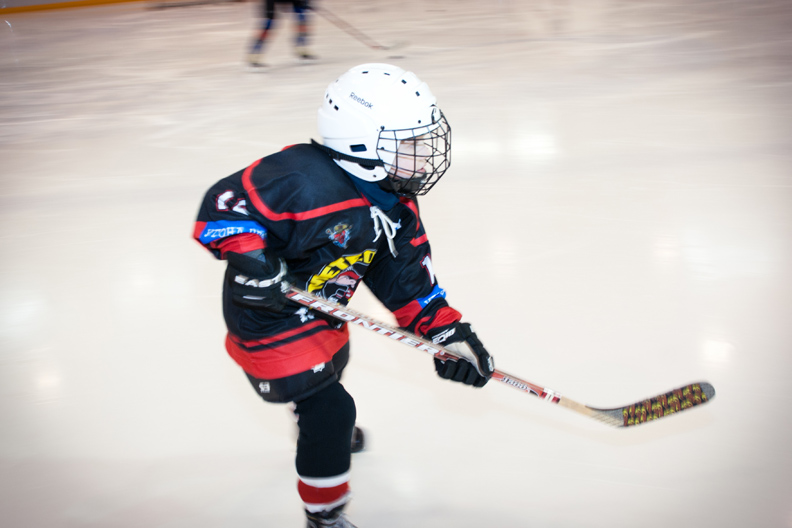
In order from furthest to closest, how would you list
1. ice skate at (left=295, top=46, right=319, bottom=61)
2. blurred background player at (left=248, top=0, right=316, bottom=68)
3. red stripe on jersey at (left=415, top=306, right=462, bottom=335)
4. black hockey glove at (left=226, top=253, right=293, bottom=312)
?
1. ice skate at (left=295, top=46, right=319, bottom=61)
2. blurred background player at (left=248, top=0, right=316, bottom=68)
3. red stripe on jersey at (left=415, top=306, right=462, bottom=335)
4. black hockey glove at (left=226, top=253, right=293, bottom=312)

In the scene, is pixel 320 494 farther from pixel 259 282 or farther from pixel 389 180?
pixel 389 180

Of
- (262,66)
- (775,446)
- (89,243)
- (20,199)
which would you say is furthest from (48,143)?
(775,446)

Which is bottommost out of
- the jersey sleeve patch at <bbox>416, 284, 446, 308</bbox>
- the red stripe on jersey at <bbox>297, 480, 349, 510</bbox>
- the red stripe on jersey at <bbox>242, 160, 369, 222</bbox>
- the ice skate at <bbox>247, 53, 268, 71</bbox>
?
the ice skate at <bbox>247, 53, 268, 71</bbox>

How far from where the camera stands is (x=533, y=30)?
620cm

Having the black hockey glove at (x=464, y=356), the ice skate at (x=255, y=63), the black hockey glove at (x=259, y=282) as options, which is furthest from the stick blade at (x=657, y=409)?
the ice skate at (x=255, y=63)

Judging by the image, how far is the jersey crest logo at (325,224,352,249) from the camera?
127cm

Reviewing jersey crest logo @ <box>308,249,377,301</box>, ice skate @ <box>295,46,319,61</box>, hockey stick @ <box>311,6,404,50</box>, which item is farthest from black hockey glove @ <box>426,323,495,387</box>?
hockey stick @ <box>311,6,404,50</box>

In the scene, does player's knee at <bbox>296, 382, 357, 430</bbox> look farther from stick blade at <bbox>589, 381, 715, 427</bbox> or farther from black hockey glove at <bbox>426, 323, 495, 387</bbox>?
Result: stick blade at <bbox>589, 381, 715, 427</bbox>

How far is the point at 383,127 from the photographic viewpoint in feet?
4.10

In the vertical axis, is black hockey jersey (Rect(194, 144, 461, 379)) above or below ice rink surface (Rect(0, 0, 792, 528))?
above

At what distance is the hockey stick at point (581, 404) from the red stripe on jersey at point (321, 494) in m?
0.33

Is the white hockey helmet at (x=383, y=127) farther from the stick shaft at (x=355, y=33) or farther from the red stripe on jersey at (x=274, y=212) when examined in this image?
the stick shaft at (x=355, y=33)

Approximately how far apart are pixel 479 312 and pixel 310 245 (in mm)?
1016

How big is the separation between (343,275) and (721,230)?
1.82 m
